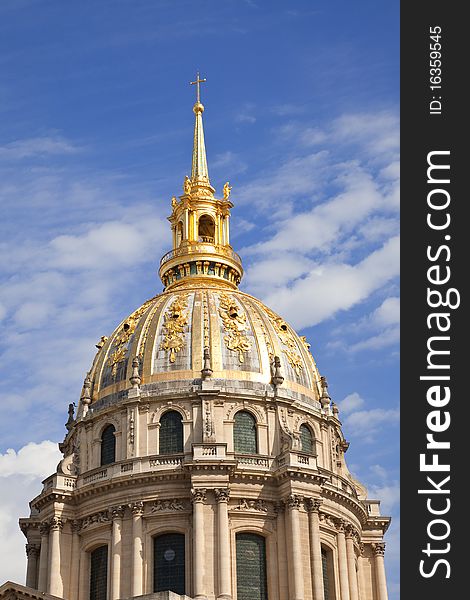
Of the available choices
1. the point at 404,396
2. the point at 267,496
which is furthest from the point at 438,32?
the point at 267,496

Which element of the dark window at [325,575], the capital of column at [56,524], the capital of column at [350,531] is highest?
the capital of column at [56,524]

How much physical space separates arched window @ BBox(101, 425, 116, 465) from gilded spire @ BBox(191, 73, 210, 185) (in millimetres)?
23902

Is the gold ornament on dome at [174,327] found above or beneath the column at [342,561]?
above

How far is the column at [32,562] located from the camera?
78250 millimetres

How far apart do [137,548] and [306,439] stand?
14351mm

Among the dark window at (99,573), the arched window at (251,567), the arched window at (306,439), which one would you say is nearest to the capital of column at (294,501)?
the arched window at (251,567)

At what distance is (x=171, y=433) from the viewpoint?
7650 cm

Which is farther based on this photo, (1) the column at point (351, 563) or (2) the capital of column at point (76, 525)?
(2) the capital of column at point (76, 525)

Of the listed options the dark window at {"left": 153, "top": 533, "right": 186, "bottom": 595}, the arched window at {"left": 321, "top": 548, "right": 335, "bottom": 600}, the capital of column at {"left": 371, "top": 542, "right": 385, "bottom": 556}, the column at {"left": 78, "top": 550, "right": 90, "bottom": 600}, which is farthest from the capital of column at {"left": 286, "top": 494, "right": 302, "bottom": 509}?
the column at {"left": 78, "top": 550, "right": 90, "bottom": 600}

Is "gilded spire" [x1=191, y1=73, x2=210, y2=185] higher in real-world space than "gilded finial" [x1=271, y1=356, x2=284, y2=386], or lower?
higher

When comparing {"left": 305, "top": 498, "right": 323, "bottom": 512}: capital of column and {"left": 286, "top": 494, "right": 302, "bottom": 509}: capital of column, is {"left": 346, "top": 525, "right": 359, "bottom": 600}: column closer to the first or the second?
{"left": 305, "top": 498, "right": 323, "bottom": 512}: capital of column

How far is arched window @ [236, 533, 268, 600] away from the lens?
71.3m

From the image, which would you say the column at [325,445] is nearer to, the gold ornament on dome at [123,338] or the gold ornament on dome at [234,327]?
the gold ornament on dome at [234,327]

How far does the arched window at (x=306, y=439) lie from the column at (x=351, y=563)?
5683mm
